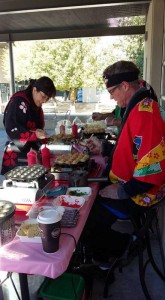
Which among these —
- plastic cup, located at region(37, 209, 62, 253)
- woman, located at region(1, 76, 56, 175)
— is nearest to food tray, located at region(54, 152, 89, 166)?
woman, located at region(1, 76, 56, 175)

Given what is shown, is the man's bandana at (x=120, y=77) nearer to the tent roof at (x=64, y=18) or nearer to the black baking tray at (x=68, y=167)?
the black baking tray at (x=68, y=167)

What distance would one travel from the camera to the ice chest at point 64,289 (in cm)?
153

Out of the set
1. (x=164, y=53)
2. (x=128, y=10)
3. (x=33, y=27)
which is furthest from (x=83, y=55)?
(x=164, y=53)

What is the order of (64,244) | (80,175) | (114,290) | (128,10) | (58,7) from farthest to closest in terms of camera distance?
(128,10)
(58,7)
(114,290)
(80,175)
(64,244)

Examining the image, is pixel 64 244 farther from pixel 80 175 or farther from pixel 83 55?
pixel 83 55

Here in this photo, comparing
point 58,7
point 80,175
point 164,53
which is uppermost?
point 58,7

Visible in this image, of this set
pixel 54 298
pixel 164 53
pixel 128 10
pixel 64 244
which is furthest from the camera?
pixel 128 10

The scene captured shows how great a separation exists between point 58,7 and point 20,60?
791 cm

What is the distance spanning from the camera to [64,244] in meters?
1.08

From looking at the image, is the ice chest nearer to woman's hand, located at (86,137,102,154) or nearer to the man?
the man

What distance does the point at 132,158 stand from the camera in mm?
1605

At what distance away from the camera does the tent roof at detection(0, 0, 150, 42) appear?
4.68 m

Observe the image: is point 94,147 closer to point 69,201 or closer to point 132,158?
point 132,158

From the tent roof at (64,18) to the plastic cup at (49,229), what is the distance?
4.43 m
